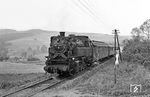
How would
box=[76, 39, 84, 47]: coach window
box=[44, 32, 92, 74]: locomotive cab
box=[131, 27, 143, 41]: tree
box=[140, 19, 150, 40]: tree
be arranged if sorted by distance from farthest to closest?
1. box=[140, 19, 150, 40]: tree
2. box=[131, 27, 143, 41]: tree
3. box=[76, 39, 84, 47]: coach window
4. box=[44, 32, 92, 74]: locomotive cab

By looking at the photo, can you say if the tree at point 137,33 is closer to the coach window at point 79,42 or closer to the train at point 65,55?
the coach window at point 79,42

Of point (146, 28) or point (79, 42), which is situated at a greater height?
point (146, 28)

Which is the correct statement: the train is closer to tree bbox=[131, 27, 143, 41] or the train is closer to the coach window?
the coach window

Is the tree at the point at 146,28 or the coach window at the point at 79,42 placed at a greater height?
the tree at the point at 146,28

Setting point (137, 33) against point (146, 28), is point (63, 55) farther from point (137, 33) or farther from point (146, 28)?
point (146, 28)

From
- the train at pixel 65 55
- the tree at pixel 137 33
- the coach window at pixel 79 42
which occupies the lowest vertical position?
the train at pixel 65 55

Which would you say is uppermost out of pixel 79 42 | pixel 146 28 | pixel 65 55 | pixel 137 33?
pixel 146 28

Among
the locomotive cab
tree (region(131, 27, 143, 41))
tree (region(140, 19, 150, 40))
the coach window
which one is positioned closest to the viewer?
the locomotive cab

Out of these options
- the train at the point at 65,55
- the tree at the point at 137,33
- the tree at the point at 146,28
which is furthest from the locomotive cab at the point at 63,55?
the tree at the point at 146,28

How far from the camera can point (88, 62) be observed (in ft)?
79.5

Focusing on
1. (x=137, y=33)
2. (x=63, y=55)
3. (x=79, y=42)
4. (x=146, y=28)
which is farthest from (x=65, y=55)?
(x=146, y=28)

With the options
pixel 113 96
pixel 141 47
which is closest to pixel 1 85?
pixel 113 96

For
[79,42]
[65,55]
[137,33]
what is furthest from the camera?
[137,33]

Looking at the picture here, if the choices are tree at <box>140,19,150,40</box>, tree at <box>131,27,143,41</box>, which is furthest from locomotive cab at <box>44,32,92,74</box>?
tree at <box>140,19,150,40</box>
